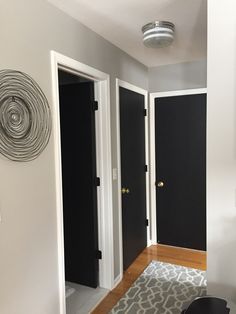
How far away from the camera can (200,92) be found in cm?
335

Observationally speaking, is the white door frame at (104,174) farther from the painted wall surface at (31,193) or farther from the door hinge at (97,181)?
the painted wall surface at (31,193)

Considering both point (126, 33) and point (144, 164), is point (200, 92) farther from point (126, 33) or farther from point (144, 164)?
point (126, 33)

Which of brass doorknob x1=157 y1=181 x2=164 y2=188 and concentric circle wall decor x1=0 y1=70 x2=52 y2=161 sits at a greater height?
concentric circle wall decor x1=0 y1=70 x2=52 y2=161

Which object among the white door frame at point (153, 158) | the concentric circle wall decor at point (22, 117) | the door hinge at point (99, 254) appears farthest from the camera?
the white door frame at point (153, 158)

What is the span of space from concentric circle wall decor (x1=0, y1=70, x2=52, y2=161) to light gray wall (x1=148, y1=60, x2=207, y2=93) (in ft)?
6.88

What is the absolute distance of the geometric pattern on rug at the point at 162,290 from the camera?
2342mm

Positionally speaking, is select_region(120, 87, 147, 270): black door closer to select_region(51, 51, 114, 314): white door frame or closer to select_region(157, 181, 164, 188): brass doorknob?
select_region(157, 181, 164, 188): brass doorknob

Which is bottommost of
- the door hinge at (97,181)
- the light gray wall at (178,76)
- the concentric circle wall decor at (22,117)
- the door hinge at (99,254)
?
the door hinge at (99,254)

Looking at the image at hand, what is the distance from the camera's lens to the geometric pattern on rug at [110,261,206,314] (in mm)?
2342

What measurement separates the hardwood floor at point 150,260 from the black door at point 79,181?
0.26m

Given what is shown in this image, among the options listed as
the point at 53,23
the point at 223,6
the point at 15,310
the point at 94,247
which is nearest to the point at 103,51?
the point at 53,23

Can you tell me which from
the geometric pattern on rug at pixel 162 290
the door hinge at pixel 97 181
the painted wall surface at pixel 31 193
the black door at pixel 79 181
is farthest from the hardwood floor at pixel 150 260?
the door hinge at pixel 97 181

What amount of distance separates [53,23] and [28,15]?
0.78ft

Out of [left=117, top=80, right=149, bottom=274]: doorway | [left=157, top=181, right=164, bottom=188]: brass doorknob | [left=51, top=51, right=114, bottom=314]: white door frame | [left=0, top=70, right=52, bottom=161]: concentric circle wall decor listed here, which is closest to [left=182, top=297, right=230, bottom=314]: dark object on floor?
[left=0, top=70, right=52, bottom=161]: concentric circle wall decor
